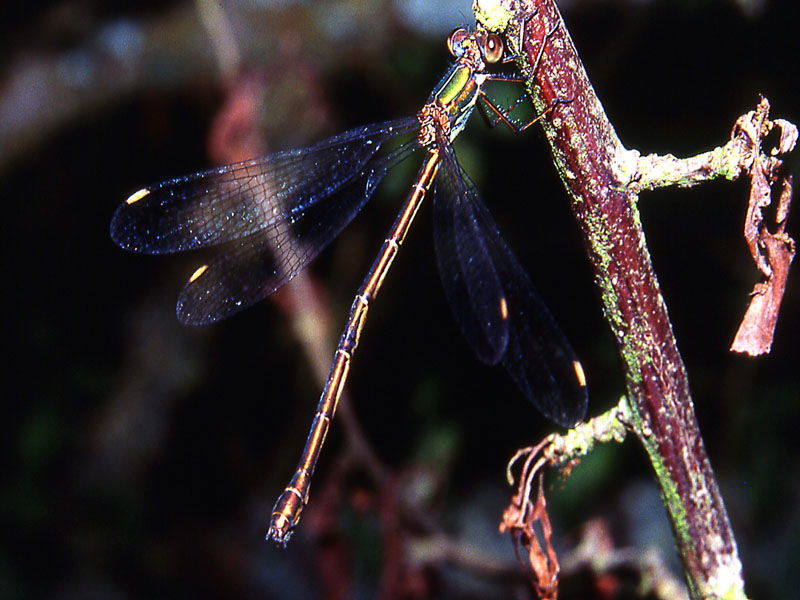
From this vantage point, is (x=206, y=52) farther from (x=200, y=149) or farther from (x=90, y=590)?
(x=90, y=590)

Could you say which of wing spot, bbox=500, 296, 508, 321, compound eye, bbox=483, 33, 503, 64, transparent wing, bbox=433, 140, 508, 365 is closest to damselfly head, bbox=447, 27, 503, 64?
compound eye, bbox=483, 33, 503, 64

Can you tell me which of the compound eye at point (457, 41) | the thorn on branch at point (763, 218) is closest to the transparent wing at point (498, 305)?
the compound eye at point (457, 41)

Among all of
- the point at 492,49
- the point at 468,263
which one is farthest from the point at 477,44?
the point at 468,263

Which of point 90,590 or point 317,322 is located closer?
point 317,322

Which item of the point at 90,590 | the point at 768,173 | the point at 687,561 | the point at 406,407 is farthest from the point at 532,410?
the point at 90,590

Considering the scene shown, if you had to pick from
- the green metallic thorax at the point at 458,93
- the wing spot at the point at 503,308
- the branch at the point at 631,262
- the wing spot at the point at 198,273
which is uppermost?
the green metallic thorax at the point at 458,93

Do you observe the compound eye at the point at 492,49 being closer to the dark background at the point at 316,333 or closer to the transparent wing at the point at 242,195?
the transparent wing at the point at 242,195
